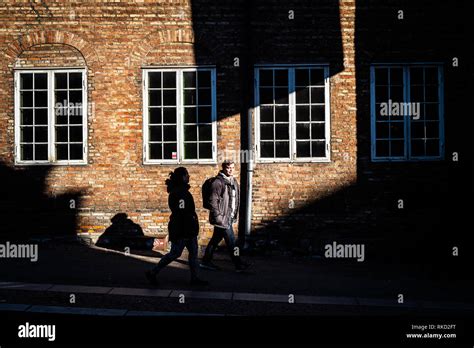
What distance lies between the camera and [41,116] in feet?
42.6

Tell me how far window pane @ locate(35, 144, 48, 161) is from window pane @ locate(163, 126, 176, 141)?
2.75 metres

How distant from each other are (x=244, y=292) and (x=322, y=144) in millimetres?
5341

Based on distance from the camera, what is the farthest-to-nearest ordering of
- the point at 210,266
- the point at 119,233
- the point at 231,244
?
the point at 119,233
the point at 210,266
the point at 231,244

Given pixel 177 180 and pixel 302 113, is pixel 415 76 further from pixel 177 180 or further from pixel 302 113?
pixel 177 180

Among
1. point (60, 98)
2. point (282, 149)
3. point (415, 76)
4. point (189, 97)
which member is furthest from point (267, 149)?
point (60, 98)

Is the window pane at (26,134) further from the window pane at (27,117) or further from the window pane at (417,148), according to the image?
the window pane at (417,148)

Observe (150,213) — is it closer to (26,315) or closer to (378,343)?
(26,315)

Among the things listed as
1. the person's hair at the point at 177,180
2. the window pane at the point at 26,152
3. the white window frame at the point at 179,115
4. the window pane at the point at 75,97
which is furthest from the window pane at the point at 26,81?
the person's hair at the point at 177,180

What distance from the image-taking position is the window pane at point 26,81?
1298cm

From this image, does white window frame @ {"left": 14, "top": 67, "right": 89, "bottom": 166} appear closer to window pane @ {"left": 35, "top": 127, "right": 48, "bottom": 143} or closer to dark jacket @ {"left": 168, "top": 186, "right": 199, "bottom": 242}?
window pane @ {"left": 35, "top": 127, "right": 48, "bottom": 143}

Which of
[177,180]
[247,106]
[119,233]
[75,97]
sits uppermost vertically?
[75,97]

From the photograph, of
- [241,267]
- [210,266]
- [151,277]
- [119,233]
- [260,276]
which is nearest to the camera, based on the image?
[151,277]

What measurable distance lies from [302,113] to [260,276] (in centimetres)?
450

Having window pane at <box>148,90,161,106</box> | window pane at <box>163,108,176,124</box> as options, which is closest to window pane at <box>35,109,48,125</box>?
window pane at <box>148,90,161,106</box>
